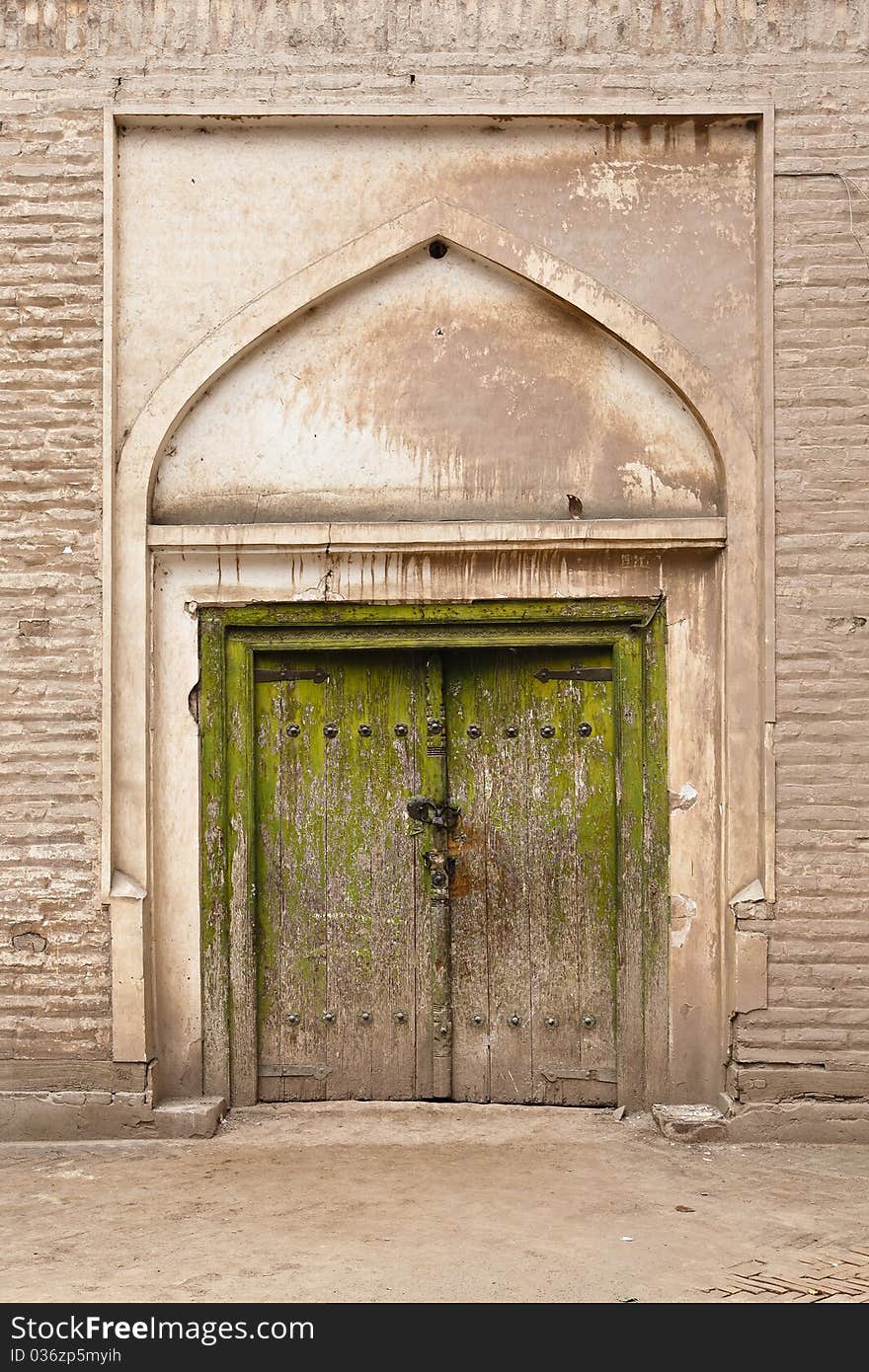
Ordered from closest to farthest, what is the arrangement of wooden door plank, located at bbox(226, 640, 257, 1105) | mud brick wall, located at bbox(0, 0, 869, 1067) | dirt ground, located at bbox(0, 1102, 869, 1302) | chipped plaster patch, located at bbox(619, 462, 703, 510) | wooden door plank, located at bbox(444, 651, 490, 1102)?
dirt ground, located at bbox(0, 1102, 869, 1302) → mud brick wall, located at bbox(0, 0, 869, 1067) → chipped plaster patch, located at bbox(619, 462, 703, 510) → wooden door plank, located at bbox(226, 640, 257, 1105) → wooden door plank, located at bbox(444, 651, 490, 1102)

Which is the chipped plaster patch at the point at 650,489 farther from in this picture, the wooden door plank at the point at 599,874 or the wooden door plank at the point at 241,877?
the wooden door plank at the point at 241,877

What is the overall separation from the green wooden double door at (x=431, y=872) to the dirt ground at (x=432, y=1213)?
229 millimetres

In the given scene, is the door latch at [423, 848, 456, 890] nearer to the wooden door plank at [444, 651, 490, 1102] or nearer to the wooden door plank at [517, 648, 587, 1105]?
the wooden door plank at [444, 651, 490, 1102]

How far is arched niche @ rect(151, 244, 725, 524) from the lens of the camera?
510 centimetres

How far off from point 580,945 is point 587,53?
3.38 m

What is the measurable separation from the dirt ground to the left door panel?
0.21 metres

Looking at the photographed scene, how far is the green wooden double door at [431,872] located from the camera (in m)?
5.27

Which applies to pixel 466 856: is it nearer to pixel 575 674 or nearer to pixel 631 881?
pixel 631 881

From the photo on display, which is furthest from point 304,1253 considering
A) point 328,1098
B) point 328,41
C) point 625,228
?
point 328,41

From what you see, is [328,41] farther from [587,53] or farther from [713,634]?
[713,634]

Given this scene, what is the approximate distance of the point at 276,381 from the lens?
5.13m

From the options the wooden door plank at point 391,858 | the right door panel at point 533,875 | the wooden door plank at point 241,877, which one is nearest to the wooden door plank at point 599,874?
the right door panel at point 533,875

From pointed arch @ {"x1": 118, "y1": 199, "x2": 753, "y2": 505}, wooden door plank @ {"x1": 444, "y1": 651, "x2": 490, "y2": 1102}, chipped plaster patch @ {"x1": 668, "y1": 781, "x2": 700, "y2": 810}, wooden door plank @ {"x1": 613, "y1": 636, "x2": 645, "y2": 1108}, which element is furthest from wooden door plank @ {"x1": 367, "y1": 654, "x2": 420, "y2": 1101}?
pointed arch @ {"x1": 118, "y1": 199, "x2": 753, "y2": 505}

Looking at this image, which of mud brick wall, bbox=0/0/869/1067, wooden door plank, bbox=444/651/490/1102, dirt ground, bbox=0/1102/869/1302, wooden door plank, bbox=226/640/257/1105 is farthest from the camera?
wooden door plank, bbox=444/651/490/1102
